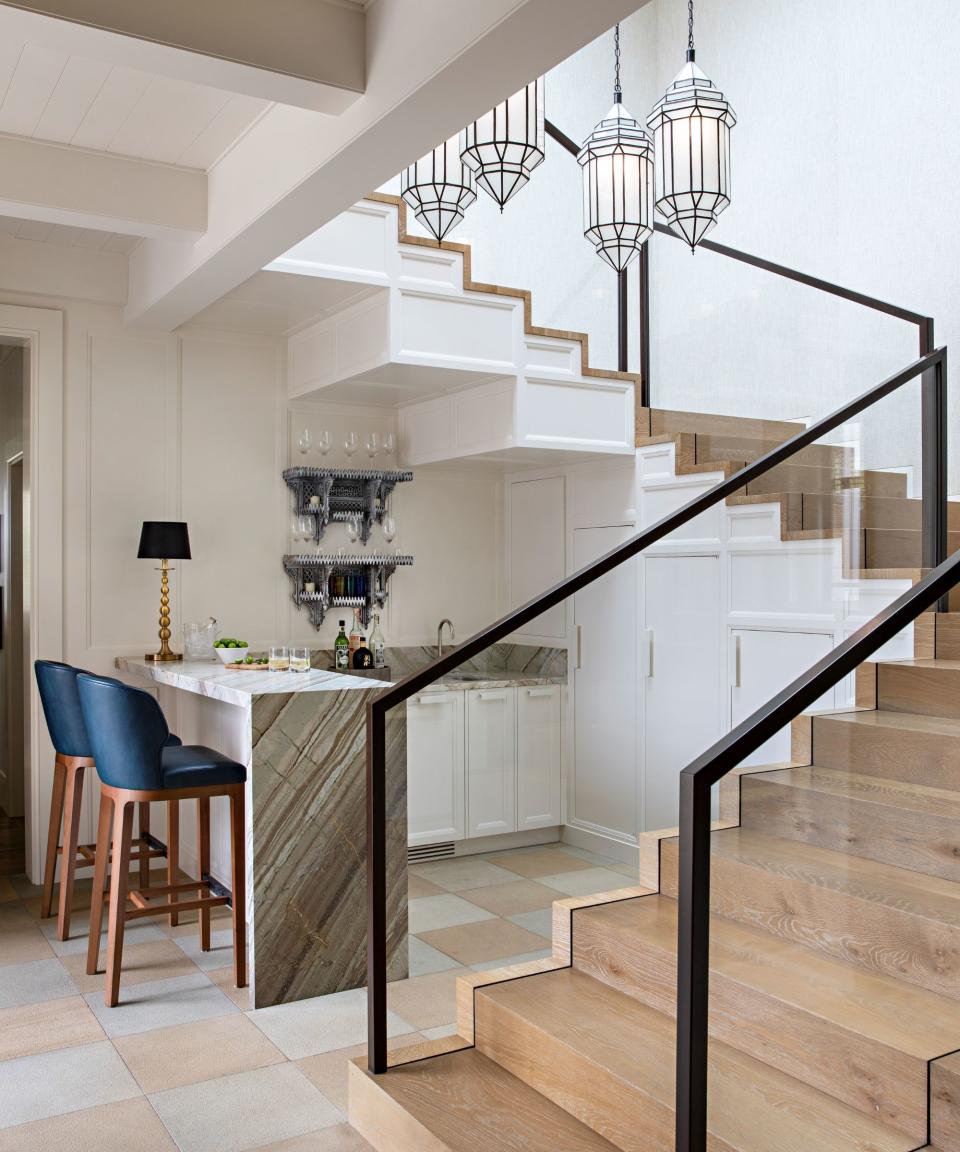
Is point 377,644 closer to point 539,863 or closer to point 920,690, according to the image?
point 539,863

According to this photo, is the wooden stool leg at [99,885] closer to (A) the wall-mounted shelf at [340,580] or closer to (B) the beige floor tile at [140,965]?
(B) the beige floor tile at [140,965]

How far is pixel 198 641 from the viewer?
198 inches

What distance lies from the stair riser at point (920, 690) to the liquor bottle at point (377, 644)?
3137 mm

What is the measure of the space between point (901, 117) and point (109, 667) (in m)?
4.72

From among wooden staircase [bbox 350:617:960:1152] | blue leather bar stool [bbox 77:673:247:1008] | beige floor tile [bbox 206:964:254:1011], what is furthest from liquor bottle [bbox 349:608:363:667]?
wooden staircase [bbox 350:617:960:1152]

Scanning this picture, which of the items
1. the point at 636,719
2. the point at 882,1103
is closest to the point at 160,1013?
the point at 636,719

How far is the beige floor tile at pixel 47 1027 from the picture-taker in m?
3.23

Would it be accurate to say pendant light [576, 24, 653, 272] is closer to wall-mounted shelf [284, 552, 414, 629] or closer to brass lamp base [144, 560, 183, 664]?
wall-mounted shelf [284, 552, 414, 629]

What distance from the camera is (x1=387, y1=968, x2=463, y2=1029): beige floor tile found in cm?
279

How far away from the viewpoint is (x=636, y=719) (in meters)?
2.80

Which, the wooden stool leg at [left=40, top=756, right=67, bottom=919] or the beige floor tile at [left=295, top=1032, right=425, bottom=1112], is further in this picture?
the wooden stool leg at [left=40, top=756, right=67, bottom=919]

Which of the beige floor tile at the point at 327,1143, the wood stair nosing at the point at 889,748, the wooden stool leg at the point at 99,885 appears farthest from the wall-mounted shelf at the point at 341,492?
the wood stair nosing at the point at 889,748

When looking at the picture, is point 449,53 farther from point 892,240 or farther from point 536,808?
point 892,240

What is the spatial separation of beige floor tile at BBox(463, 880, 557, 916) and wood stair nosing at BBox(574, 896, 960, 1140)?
675 mm
